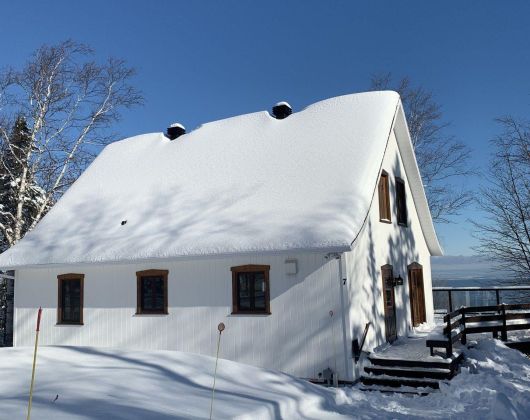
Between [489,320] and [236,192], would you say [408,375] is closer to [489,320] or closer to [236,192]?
[489,320]

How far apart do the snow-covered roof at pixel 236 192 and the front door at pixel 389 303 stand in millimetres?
2714

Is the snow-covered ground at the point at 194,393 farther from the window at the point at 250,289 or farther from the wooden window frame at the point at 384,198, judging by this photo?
the wooden window frame at the point at 384,198

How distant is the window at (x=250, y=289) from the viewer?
10875 millimetres

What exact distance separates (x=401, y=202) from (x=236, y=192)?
560 cm

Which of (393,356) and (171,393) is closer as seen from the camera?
(171,393)

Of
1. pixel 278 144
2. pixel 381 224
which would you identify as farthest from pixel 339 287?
pixel 278 144

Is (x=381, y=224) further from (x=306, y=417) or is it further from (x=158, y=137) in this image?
(x=158, y=137)

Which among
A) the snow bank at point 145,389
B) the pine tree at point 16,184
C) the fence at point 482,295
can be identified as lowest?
the snow bank at point 145,389

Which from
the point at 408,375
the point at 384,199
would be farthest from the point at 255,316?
→ the point at 384,199

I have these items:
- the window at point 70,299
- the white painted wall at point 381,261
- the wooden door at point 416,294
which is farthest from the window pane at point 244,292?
the wooden door at point 416,294

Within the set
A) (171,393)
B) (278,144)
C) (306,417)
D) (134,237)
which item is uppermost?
(278,144)

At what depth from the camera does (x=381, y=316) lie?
11922mm

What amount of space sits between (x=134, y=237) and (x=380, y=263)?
6656 millimetres

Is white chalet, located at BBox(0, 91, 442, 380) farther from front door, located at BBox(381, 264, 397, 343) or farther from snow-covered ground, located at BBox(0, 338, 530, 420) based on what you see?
snow-covered ground, located at BBox(0, 338, 530, 420)
